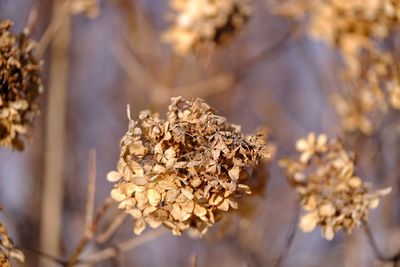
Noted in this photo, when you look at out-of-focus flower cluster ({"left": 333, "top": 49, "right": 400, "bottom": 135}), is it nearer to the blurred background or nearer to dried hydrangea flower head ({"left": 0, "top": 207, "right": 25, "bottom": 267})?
the blurred background

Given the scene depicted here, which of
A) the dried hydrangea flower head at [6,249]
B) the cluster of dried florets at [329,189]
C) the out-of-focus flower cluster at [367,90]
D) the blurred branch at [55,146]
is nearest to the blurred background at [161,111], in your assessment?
the blurred branch at [55,146]

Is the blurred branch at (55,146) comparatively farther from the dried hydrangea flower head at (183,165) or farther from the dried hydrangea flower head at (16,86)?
the dried hydrangea flower head at (183,165)

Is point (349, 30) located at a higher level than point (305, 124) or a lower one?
higher

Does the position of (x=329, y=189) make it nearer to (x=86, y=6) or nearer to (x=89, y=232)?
(x=89, y=232)

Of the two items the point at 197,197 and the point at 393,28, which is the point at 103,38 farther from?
the point at 197,197

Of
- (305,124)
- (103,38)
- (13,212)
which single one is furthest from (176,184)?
(103,38)

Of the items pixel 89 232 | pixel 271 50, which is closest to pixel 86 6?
pixel 271 50
